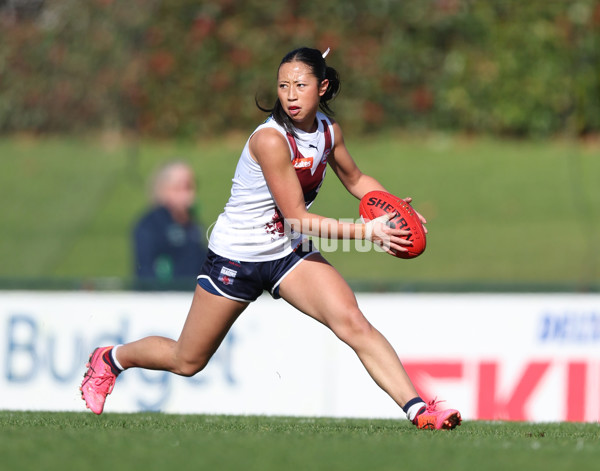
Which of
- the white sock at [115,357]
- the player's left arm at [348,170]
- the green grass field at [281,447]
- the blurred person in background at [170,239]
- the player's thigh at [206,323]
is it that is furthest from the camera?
the blurred person in background at [170,239]

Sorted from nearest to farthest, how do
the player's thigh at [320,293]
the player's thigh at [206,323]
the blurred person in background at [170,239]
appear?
the player's thigh at [320,293] < the player's thigh at [206,323] < the blurred person in background at [170,239]

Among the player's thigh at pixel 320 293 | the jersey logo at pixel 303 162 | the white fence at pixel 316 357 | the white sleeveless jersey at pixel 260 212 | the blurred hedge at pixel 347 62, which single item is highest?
the blurred hedge at pixel 347 62

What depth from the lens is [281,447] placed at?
14.4 feet

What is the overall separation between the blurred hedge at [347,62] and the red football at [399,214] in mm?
7475

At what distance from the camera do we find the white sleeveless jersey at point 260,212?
5188 mm

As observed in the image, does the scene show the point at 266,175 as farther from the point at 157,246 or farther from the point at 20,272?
the point at 20,272

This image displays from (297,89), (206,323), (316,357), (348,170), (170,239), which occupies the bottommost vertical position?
(316,357)

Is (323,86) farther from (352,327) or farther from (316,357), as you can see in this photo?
(316,357)

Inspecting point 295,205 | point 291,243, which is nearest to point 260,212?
point 291,243

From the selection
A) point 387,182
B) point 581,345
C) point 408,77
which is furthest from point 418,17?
point 581,345

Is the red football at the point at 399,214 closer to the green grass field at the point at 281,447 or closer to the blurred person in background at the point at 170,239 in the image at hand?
the green grass field at the point at 281,447

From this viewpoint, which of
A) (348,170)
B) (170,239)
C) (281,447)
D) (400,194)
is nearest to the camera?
(281,447)

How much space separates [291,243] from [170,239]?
3947 mm

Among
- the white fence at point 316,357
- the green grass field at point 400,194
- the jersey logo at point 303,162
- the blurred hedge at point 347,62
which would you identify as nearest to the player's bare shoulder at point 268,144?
the jersey logo at point 303,162
